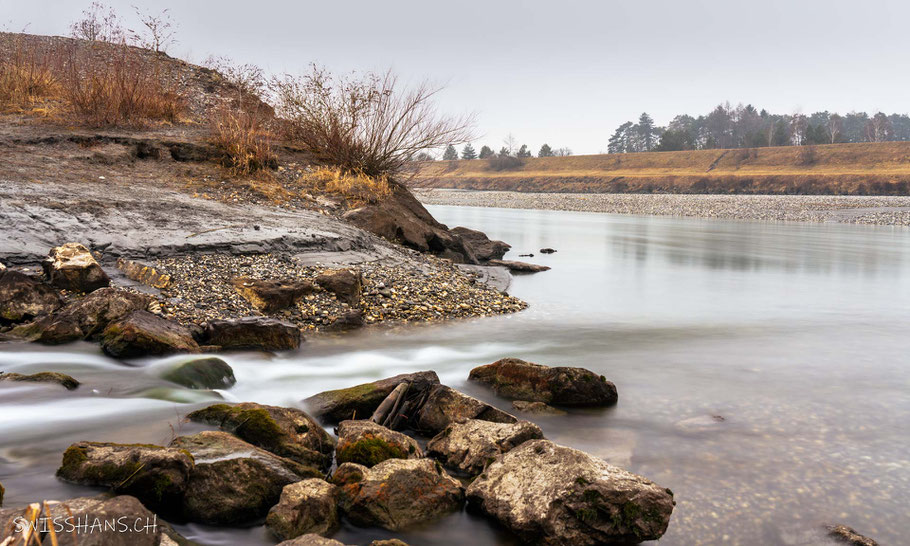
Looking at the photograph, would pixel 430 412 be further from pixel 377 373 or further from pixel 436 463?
pixel 377 373

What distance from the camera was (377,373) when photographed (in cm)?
660

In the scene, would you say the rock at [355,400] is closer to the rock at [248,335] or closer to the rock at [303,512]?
the rock at [303,512]

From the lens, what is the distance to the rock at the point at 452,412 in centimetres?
486

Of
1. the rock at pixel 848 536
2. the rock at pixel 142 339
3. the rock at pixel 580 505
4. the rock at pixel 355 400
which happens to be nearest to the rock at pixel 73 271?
the rock at pixel 142 339

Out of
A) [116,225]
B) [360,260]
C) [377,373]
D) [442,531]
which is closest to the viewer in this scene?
[442,531]

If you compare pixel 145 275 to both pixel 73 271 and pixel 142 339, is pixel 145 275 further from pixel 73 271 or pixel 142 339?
pixel 142 339

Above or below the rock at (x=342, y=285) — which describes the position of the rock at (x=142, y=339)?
below

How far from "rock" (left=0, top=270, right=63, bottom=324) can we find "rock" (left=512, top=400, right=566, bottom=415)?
5259 mm

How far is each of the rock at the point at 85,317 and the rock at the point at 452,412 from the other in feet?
12.5

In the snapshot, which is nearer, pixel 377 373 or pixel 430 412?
pixel 430 412

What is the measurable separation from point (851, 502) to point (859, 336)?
5.95m

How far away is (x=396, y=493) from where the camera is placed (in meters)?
3.59

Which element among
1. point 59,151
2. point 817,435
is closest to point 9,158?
point 59,151

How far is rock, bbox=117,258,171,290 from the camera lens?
25.3 ft
